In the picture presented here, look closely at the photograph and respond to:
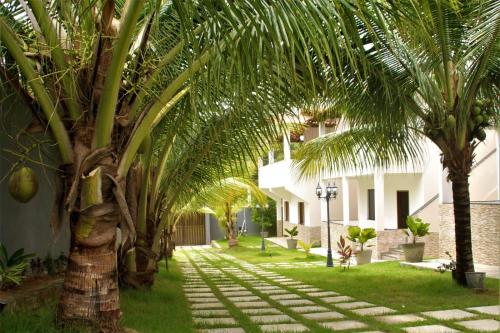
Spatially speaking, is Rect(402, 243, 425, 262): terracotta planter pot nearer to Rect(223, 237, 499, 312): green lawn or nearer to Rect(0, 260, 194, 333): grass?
Rect(223, 237, 499, 312): green lawn

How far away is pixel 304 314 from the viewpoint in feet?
23.7

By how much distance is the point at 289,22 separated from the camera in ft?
8.68

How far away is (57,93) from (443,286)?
730cm

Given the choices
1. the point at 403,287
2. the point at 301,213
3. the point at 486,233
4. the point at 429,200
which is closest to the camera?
the point at 403,287

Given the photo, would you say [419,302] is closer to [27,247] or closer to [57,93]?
[27,247]

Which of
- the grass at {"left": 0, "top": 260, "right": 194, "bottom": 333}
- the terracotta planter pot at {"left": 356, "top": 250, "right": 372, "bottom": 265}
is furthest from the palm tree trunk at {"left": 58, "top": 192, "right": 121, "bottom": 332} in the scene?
the terracotta planter pot at {"left": 356, "top": 250, "right": 372, "bottom": 265}

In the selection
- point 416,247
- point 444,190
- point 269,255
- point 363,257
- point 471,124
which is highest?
point 471,124

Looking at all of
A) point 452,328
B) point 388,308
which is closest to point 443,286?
point 388,308

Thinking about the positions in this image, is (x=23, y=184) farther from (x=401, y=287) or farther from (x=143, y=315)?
(x=401, y=287)

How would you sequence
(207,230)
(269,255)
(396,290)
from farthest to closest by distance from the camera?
(207,230), (269,255), (396,290)

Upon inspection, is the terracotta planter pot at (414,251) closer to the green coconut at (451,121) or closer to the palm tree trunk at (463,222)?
the palm tree trunk at (463,222)

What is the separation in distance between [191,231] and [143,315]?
27467mm

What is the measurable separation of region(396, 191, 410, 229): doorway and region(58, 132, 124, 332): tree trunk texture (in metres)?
17.2

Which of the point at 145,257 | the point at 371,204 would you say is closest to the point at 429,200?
the point at 371,204
